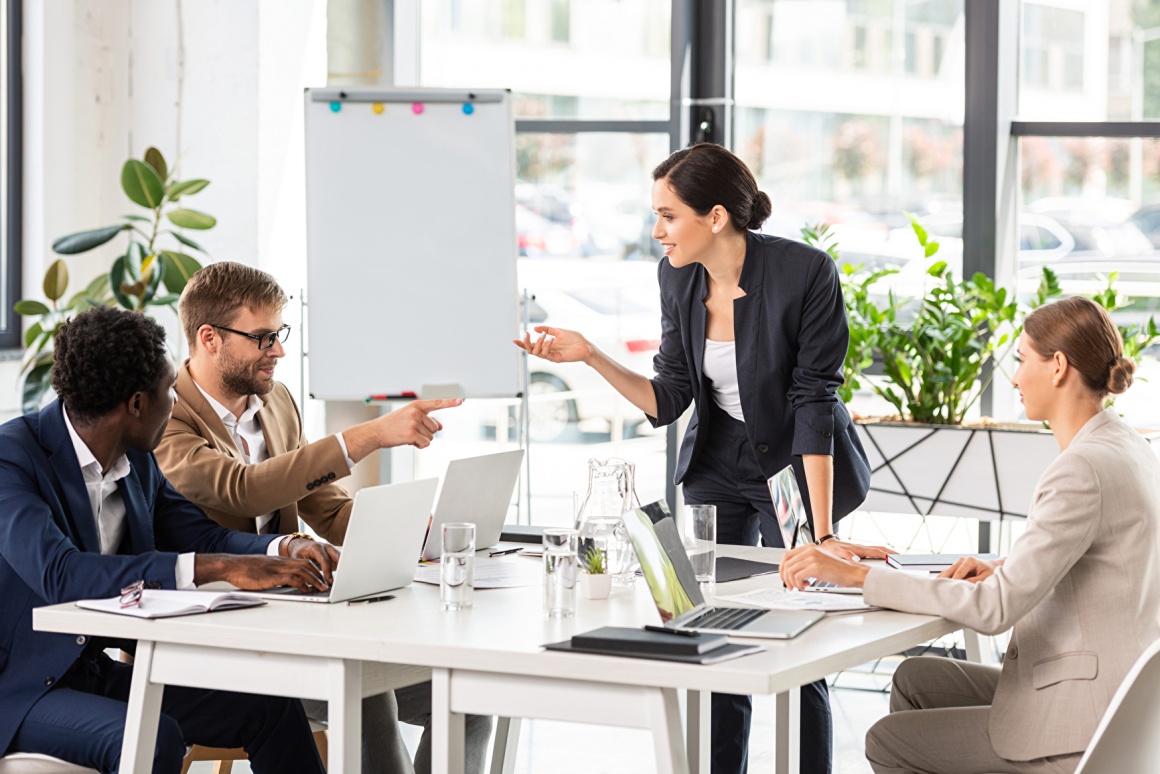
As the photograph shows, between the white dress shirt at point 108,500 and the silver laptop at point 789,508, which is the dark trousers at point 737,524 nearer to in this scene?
the silver laptop at point 789,508

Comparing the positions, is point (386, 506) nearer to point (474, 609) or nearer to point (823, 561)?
point (474, 609)

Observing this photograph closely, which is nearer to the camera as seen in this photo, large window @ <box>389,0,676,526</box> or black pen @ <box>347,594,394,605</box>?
black pen @ <box>347,594,394,605</box>

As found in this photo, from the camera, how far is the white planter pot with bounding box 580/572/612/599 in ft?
7.37

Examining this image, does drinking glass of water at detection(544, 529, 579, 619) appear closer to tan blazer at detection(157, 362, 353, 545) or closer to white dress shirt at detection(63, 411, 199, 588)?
white dress shirt at detection(63, 411, 199, 588)

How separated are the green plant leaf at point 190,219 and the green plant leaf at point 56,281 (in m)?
0.37

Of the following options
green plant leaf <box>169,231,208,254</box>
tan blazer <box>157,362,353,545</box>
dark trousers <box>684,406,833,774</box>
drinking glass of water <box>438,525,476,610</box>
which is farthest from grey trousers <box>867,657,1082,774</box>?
green plant leaf <box>169,231,208,254</box>

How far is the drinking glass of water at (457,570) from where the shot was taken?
6.88 feet

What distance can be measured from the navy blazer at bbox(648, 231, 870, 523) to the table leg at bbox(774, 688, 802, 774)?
1.94 feet

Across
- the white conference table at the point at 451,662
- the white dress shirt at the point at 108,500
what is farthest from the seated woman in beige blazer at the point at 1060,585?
the white dress shirt at the point at 108,500

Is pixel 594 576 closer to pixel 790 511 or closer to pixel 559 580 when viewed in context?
pixel 559 580

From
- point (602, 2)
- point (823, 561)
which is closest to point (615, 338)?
point (602, 2)

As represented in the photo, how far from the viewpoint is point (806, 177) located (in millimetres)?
4941

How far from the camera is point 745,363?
9.59 ft

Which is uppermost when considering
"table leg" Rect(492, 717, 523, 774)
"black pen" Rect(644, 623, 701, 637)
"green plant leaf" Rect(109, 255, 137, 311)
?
"green plant leaf" Rect(109, 255, 137, 311)
